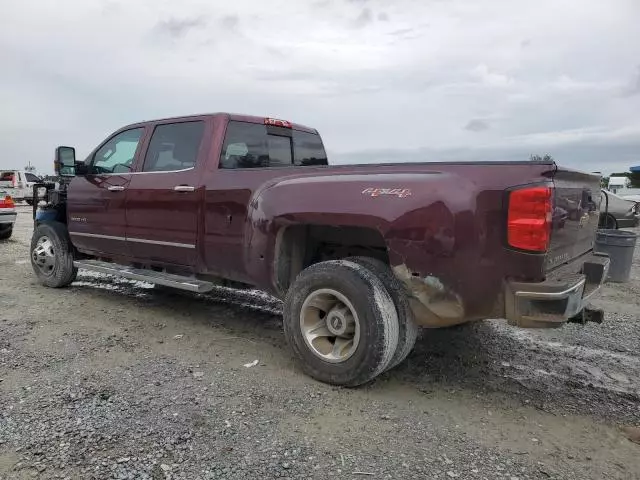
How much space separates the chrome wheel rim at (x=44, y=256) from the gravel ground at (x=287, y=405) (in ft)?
4.25

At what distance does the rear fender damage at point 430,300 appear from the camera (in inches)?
125

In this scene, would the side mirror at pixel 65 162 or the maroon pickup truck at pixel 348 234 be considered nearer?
the maroon pickup truck at pixel 348 234

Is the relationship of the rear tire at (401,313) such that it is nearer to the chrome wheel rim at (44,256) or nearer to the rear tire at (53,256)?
the rear tire at (53,256)

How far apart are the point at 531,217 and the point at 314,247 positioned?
5.92 ft

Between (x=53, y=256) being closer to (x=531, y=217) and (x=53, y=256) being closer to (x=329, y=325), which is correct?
(x=329, y=325)

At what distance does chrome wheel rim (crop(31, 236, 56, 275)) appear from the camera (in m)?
6.44

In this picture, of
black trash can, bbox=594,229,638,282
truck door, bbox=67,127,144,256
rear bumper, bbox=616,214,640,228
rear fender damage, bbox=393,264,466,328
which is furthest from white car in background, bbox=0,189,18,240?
rear bumper, bbox=616,214,640,228

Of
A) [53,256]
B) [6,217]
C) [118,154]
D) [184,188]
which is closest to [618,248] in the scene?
[184,188]

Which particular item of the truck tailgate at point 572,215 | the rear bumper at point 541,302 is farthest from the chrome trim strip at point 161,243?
the truck tailgate at point 572,215

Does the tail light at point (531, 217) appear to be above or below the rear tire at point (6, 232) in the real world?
above

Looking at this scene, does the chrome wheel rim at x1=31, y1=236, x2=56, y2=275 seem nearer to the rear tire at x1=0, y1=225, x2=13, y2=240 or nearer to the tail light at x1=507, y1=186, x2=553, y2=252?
the tail light at x1=507, y1=186, x2=553, y2=252

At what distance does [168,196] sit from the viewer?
480 cm

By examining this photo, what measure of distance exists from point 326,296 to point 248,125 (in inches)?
80.8

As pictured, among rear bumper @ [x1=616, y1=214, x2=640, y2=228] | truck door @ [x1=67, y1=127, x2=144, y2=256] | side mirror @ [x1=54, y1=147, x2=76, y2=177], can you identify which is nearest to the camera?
truck door @ [x1=67, y1=127, x2=144, y2=256]
